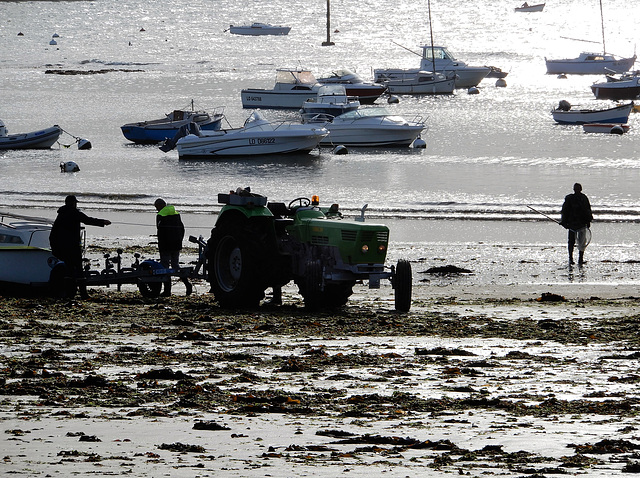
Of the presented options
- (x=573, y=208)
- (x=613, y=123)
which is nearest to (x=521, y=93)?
(x=613, y=123)

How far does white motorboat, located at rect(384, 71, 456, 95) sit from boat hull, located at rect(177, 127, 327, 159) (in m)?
32.0

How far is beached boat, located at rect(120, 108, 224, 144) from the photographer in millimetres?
47875

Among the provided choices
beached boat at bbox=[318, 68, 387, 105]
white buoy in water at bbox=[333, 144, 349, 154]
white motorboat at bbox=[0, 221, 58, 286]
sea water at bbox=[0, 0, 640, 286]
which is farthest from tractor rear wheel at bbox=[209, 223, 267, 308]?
beached boat at bbox=[318, 68, 387, 105]

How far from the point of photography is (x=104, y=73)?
312 feet

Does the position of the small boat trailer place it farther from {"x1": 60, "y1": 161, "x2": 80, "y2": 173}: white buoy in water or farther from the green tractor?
{"x1": 60, "y1": 161, "x2": 80, "y2": 173}: white buoy in water

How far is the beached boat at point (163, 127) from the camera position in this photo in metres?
47.9

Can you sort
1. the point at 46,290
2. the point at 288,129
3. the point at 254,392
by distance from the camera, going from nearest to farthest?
the point at 254,392 → the point at 46,290 → the point at 288,129

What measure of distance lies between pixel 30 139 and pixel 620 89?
40.5 meters

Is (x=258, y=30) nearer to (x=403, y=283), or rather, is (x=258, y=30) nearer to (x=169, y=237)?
(x=169, y=237)

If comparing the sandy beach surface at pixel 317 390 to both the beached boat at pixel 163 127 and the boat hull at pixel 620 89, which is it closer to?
the beached boat at pixel 163 127

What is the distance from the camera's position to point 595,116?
179 ft

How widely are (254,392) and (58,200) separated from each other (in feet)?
78.0

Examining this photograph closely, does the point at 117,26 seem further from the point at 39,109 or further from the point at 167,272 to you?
the point at 167,272

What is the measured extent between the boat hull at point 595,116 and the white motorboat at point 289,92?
13.4 metres
